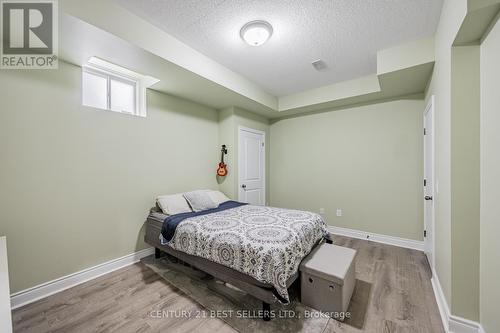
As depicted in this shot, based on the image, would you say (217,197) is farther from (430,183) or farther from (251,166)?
(430,183)

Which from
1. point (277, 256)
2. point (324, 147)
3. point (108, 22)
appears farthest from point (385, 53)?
point (108, 22)

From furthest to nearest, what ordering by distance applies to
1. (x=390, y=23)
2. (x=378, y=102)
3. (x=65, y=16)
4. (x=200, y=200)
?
(x=378, y=102)
(x=200, y=200)
(x=390, y=23)
(x=65, y=16)

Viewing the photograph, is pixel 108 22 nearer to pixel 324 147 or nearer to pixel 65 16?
pixel 65 16

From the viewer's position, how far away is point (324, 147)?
4.05 meters

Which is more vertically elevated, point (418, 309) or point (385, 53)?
point (385, 53)

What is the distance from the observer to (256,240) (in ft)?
6.15

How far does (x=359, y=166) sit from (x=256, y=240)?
8.90 feet

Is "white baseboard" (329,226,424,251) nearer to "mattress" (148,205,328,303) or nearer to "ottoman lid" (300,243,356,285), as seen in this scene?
"mattress" (148,205,328,303)

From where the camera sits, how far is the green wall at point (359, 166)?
322cm

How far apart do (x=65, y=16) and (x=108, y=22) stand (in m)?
0.29

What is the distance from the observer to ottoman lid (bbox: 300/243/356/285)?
1747mm

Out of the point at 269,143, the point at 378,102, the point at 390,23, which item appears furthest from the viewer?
the point at 269,143

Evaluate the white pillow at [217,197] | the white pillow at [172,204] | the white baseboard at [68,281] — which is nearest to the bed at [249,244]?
the white pillow at [172,204]

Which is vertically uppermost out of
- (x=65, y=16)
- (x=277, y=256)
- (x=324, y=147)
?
(x=65, y=16)
